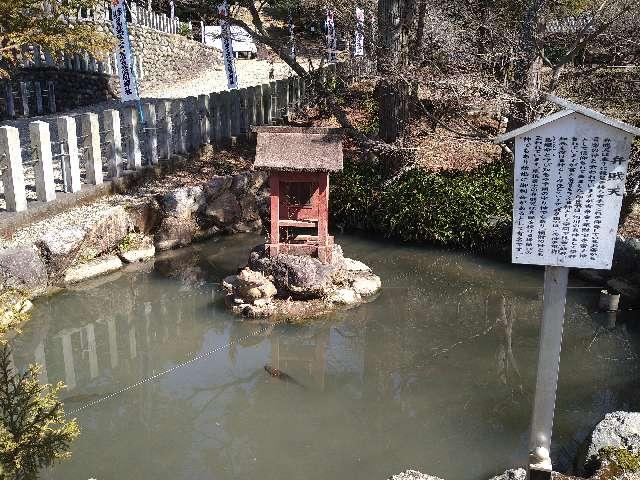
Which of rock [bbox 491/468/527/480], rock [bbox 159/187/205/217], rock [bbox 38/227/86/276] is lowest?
rock [bbox 491/468/527/480]

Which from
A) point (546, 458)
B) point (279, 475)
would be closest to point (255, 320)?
point (279, 475)

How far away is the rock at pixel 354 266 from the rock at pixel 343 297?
2.00ft

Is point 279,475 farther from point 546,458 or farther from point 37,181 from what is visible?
point 37,181

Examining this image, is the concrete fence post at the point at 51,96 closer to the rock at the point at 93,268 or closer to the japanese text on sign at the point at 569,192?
the rock at the point at 93,268

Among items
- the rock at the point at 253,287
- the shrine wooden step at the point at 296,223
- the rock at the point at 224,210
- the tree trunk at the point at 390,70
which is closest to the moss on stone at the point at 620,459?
the rock at the point at 253,287

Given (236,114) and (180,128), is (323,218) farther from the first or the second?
(236,114)

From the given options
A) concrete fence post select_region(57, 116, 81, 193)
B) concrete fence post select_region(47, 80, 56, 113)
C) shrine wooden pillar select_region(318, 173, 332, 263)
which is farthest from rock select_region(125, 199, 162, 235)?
concrete fence post select_region(47, 80, 56, 113)

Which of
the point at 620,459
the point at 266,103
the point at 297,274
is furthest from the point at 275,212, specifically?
the point at 266,103

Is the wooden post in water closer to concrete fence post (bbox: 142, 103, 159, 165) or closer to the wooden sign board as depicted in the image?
the wooden sign board

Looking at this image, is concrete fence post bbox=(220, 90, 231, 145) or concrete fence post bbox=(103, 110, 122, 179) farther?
concrete fence post bbox=(220, 90, 231, 145)

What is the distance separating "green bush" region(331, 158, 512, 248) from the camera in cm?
1162

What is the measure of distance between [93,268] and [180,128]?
175 inches

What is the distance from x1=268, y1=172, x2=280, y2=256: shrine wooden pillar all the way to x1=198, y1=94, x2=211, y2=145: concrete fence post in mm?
5268

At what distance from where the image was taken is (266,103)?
16641 mm
